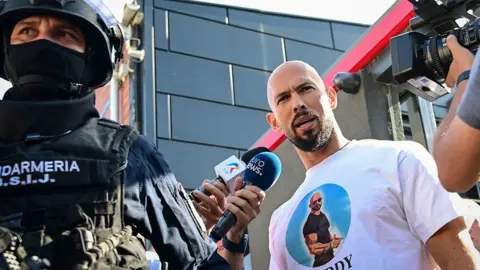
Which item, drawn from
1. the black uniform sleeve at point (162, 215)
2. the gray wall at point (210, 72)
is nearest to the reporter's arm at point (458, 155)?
the black uniform sleeve at point (162, 215)

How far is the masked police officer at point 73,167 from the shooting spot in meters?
1.62

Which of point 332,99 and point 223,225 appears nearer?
point 223,225

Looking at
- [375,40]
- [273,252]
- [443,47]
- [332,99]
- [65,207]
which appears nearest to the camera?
[65,207]

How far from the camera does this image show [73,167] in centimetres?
172

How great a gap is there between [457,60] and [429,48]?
6.5 inches

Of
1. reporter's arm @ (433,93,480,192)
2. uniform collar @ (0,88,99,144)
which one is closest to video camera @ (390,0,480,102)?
reporter's arm @ (433,93,480,192)

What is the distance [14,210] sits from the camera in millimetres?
1664

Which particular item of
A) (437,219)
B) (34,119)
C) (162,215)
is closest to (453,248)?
(437,219)

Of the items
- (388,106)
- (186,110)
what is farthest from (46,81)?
(186,110)

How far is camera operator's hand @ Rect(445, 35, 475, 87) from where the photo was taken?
2.00m

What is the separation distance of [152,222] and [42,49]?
23.9 inches

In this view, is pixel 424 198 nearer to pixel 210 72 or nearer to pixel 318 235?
pixel 318 235

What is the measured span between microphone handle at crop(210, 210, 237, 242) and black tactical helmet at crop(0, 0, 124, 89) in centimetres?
65

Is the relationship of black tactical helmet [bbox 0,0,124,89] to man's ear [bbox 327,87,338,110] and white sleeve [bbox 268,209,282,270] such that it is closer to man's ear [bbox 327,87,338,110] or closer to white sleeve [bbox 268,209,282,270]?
white sleeve [bbox 268,209,282,270]
